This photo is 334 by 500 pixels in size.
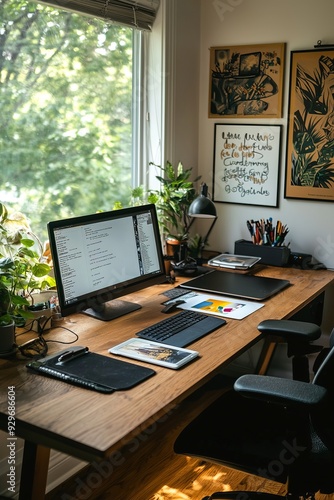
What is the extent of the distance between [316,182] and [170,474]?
150 cm

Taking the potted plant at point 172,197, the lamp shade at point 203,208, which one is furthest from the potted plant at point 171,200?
the lamp shade at point 203,208

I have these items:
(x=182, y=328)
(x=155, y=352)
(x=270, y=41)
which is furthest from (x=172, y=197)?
(x=155, y=352)

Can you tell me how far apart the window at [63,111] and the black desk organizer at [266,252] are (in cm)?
62

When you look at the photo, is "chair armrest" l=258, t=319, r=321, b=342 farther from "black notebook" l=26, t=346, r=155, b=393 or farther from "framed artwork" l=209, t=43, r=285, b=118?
"framed artwork" l=209, t=43, r=285, b=118

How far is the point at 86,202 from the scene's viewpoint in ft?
9.11

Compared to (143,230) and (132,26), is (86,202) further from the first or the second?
(132,26)

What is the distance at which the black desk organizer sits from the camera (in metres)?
2.95

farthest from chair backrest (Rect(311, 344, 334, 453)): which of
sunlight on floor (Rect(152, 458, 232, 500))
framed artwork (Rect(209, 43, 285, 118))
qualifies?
framed artwork (Rect(209, 43, 285, 118))

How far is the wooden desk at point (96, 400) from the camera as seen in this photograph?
55.0 inches

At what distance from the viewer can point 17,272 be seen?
1.95 meters

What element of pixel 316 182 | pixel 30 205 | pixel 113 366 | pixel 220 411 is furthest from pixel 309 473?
pixel 316 182

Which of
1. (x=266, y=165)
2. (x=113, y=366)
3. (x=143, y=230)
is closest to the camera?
(x=113, y=366)

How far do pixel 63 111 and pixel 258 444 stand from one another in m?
1.59

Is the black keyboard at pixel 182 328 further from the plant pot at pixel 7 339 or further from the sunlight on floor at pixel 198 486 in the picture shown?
the sunlight on floor at pixel 198 486
